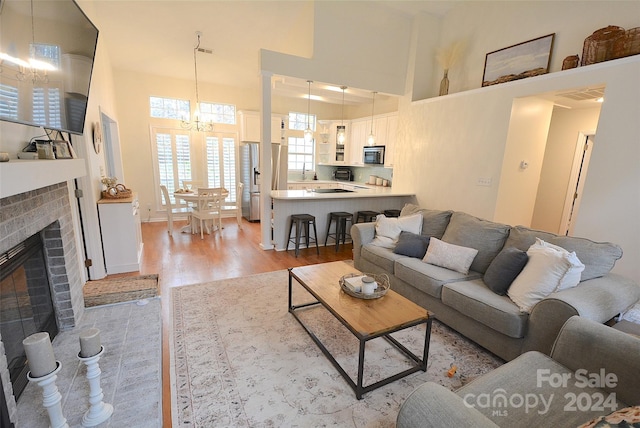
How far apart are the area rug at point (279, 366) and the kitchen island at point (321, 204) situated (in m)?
1.73

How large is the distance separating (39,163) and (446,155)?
4.61m

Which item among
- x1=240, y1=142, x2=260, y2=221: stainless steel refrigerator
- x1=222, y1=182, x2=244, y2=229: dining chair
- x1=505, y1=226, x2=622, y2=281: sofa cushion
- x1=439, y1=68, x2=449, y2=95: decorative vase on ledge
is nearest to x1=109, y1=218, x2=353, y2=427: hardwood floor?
x1=222, y1=182, x2=244, y2=229: dining chair

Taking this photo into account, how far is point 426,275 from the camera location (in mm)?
2496

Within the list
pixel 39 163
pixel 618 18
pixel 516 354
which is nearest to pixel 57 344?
pixel 39 163

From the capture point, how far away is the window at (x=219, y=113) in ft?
20.9

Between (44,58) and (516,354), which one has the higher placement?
(44,58)

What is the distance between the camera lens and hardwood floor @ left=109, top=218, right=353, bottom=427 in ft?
11.2

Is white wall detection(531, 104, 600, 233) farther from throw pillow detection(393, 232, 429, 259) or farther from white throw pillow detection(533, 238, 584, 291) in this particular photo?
white throw pillow detection(533, 238, 584, 291)

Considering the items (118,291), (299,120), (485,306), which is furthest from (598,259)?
(299,120)

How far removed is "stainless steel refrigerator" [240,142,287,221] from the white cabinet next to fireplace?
295cm

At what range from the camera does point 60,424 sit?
1373mm

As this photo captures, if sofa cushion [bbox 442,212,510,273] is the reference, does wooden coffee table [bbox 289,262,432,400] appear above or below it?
below

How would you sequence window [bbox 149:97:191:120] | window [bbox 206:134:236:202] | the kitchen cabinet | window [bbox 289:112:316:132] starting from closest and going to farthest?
window [bbox 149:97:191:120]
window [bbox 206:134:236:202]
the kitchen cabinet
window [bbox 289:112:316:132]

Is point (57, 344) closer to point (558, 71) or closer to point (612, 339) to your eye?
point (612, 339)
